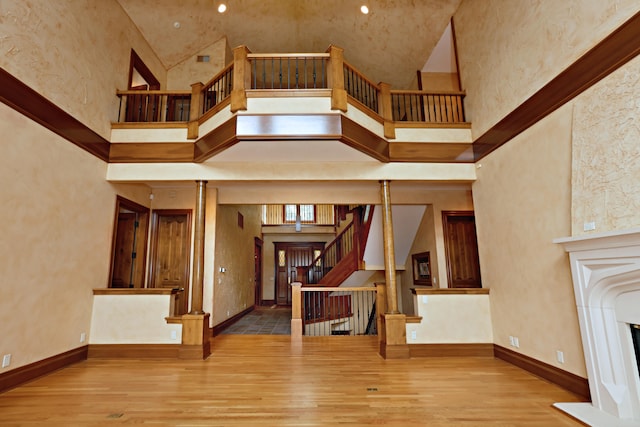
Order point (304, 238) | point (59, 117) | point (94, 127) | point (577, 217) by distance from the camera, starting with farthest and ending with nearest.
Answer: point (304, 238) → point (94, 127) → point (59, 117) → point (577, 217)

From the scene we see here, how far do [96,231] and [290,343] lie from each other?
3.37 meters

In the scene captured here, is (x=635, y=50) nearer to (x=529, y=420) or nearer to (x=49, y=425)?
(x=529, y=420)

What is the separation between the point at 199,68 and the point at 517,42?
5.46m

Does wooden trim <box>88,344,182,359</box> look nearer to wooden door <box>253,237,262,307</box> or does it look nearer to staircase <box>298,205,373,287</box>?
staircase <box>298,205,373,287</box>

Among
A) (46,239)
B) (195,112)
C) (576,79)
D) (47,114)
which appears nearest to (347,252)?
(195,112)

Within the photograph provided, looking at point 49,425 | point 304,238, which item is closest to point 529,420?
Answer: point 49,425

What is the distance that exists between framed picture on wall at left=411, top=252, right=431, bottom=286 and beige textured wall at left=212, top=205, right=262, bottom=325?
4.27 m

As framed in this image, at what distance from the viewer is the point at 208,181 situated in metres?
4.88

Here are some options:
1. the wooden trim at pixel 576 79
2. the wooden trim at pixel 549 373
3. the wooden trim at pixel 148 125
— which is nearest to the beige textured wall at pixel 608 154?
the wooden trim at pixel 576 79

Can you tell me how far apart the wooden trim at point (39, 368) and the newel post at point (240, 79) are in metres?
3.68

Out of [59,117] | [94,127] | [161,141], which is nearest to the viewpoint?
[59,117]

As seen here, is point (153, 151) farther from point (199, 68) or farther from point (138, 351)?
point (138, 351)

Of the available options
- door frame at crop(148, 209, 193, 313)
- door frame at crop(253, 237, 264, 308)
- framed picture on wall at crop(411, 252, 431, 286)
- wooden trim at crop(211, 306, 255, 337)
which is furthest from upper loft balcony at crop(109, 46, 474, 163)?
door frame at crop(253, 237, 264, 308)

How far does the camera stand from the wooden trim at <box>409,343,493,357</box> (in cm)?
437
